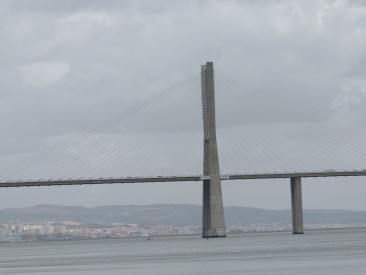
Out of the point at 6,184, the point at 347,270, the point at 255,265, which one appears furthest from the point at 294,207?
the point at 347,270

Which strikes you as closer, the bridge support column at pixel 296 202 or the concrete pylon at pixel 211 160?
the concrete pylon at pixel 211 160

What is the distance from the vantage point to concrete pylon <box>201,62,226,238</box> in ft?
336

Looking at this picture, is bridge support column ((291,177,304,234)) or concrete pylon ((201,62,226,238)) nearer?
concrete pylon ((201,62,226,238))

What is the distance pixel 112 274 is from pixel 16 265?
57.2ft

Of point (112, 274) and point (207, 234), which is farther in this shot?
point (207, 234)

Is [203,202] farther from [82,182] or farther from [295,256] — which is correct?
[295,256]

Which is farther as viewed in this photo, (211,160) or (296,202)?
(296,202)

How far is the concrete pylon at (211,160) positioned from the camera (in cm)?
10256

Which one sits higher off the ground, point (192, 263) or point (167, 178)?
point (167, 178)

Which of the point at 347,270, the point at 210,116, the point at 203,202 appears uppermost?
the point at 210,116

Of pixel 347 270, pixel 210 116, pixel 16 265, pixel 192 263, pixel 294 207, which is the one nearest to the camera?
pixel 347 270

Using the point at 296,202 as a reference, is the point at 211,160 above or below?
above

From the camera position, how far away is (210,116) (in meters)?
103

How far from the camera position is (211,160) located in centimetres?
10288
